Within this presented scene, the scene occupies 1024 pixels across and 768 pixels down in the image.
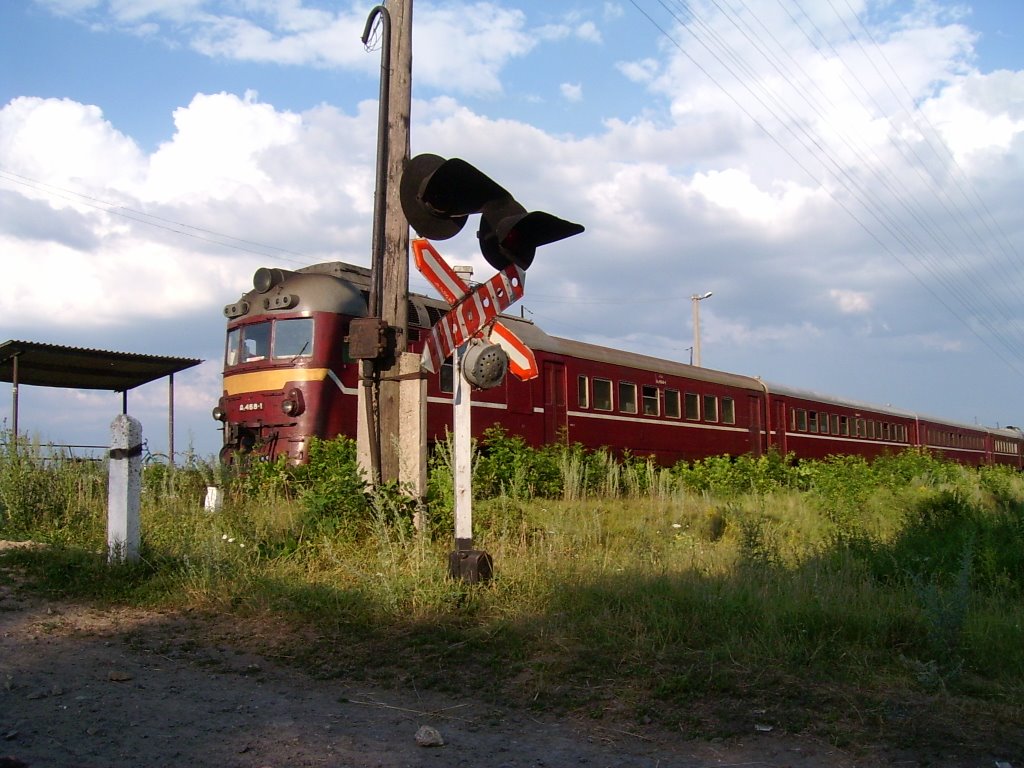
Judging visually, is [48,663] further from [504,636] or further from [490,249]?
[490,249]

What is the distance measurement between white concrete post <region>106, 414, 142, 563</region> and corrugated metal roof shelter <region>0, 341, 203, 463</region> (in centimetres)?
633

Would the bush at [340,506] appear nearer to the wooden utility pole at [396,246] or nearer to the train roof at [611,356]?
the wooden utility pole at [396,246]

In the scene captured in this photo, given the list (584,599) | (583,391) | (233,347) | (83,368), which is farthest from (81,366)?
(584,599)

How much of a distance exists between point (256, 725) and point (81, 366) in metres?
11.4

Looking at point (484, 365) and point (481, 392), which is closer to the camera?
point (484, 365)

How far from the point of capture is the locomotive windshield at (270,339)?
40.4 feet

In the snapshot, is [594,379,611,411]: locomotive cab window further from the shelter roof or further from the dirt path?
the dirt path

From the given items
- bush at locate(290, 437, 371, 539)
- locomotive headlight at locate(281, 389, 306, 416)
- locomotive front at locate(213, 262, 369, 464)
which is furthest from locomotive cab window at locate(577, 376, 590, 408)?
bush at locate(290, 437, 371, 539)

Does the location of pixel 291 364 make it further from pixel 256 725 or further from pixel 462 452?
pixel 256 725

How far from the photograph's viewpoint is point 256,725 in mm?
3643

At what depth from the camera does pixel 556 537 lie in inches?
260

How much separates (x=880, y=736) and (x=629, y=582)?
1.97 m

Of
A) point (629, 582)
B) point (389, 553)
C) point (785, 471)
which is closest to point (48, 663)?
point (389, 553)

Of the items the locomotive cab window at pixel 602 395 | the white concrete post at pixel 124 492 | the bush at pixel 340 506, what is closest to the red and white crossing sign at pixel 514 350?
the bush at pixel 340 506
